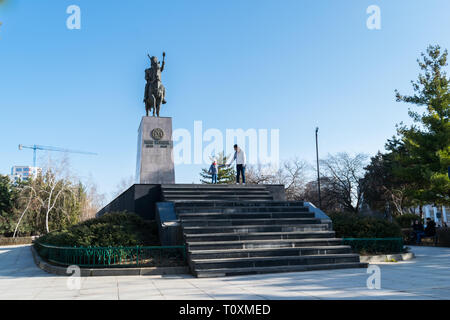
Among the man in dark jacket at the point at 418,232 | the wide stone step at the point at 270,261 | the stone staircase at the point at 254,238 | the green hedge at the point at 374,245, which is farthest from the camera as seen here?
the man in dark jacket at the point at 418,232

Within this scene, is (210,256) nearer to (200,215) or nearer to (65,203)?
(200,215)

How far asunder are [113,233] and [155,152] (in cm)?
673

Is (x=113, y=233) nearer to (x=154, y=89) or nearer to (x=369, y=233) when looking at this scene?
(x=369, y=233)

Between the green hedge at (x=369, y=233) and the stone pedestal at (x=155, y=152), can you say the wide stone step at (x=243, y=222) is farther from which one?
the stone pedestal at (x=155, y=152)

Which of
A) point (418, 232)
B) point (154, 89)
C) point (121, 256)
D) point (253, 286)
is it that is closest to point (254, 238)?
point (253, 286)

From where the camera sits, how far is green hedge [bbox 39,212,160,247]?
9633mm

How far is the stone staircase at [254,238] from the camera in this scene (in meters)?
8.82

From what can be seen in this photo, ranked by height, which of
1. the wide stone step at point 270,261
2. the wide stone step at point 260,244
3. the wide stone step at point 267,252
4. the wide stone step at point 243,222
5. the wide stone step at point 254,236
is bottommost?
the wide stone step at point 270,261

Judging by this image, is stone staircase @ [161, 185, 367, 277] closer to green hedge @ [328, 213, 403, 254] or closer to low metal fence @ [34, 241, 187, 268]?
low metal fence @ [34, 241, 187, 268]

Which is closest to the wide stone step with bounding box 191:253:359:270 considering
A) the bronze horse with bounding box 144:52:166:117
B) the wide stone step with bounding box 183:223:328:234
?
the wide stone step with bounding box 183:223:328:234

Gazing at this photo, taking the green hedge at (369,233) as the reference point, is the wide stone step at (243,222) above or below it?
above

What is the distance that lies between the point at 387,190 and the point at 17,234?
123 ft

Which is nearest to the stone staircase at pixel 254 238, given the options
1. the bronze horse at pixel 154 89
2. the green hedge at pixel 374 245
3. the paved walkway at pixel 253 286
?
the paved walkway at pixel 253 286
